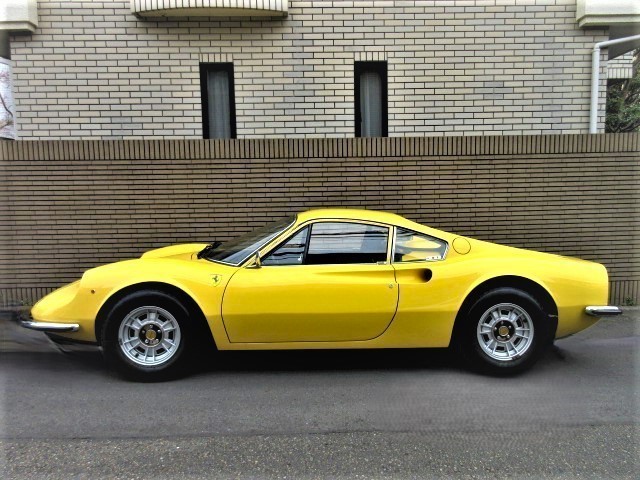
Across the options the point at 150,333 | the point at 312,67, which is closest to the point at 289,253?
the point at 150,333

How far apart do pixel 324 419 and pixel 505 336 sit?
1.79m

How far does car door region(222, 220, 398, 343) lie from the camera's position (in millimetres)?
4027

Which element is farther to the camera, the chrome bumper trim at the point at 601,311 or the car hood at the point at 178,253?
the car hood at the point at 178,253

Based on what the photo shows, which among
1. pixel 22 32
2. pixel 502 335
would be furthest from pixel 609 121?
pixel 22 32

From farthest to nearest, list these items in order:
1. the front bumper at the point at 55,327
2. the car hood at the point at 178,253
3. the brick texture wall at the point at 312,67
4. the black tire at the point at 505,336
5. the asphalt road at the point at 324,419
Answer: the brick texture wall at the point at 312,67 < the car hood at the point at 178,253 < the black tire at the point at 505,336 < the front bumper at the point at 55,327 < the asphalt road at the point at 324,419

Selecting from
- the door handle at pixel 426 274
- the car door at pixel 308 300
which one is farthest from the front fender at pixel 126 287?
the door handle at pixel 426 274

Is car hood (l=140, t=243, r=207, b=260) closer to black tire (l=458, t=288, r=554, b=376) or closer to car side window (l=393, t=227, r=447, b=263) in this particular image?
car side window (l=393, t=227, r=447, b=263)

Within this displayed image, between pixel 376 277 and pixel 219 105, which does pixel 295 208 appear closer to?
pixel 219 105

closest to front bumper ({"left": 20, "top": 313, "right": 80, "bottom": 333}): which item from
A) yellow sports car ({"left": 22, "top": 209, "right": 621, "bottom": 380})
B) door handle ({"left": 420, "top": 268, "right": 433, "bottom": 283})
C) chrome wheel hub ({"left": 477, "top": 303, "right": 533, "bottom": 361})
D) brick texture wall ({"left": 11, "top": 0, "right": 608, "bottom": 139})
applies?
yellow sports car ({"left": 22, "top": 209, "right": 621, "bottom": 380})

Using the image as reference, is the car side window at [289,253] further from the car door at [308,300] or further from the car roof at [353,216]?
the car roof at [353,216]

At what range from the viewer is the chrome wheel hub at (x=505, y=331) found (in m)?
4.18

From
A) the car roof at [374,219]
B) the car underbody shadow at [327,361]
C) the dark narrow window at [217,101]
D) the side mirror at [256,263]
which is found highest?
the dark narrow window at [217,101]

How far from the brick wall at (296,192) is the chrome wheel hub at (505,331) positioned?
2968 millimetres

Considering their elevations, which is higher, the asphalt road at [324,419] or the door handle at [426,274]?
the door handle at [426,274]
